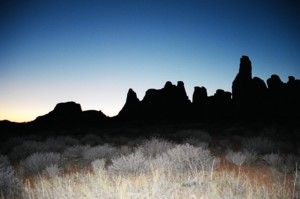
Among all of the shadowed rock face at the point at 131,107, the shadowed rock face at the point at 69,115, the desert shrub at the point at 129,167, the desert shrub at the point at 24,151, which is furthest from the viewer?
the shadowed rock face at the point at 131,107

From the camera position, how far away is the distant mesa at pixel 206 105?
50500 mm

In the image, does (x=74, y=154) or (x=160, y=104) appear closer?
(x=74, y=154)

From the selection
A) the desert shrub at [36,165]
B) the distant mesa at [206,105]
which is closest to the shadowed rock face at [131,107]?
the distant mesa at [206,105]

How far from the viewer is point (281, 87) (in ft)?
174

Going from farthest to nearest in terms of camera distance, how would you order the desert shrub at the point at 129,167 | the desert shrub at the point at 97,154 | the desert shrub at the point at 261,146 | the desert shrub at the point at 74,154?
1. the desert shrub at the point at 261,146
2. the desert shrub at the point at 74,154
3. the desert shrub at the point at 97,154
4. the desert shrub at the point at 129,167

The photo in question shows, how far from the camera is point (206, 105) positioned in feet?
203

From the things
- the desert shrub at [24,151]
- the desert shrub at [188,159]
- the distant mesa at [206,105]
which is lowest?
the desert shrub at [188,159]

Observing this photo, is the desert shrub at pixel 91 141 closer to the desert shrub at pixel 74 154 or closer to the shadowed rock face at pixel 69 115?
the desert shrub at pixel 74 154

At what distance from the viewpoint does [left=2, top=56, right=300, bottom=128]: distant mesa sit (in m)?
50.5

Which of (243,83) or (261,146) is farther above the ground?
(243,83)

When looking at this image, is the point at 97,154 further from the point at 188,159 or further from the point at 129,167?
the point at 188,159

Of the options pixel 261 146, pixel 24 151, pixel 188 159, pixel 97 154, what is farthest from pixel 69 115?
pixel 188 159

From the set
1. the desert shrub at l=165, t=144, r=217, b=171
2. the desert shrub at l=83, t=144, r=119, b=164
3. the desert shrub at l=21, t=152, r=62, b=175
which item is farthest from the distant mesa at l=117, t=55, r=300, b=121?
the desert shrub at l=21, t=152, r=62, b=175

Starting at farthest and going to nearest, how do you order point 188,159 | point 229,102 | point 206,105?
point 206,105
point 229,102
point 188,159
